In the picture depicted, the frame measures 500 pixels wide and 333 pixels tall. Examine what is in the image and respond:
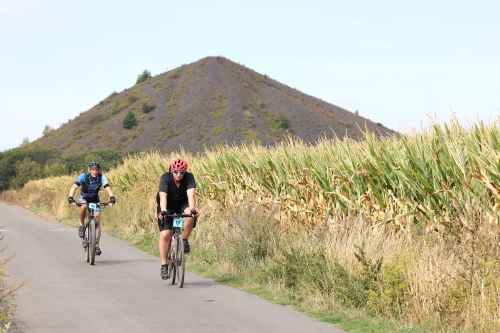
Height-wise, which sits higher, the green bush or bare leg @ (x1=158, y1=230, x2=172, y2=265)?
the green bush

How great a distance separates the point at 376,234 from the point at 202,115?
14529 centimetres

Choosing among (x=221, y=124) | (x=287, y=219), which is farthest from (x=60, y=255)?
(x=221, y=124)

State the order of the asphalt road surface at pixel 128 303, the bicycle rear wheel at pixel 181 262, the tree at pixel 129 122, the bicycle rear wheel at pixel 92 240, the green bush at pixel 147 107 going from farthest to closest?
the green bush at pixel 147 107 → the tree at pixel 129 122 → the bicycle rear wheel at pixel 92 240 → the bicycle rear wheel at pixel 181 262 → the asphalt road surface at pixel 128 303

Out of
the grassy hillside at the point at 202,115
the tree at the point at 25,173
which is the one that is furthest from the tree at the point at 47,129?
the tree at the point at 25,173

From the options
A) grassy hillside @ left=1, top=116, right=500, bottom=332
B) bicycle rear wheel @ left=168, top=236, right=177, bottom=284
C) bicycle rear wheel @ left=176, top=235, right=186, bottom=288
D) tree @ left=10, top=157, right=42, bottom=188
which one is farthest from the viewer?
tree @ left=10, top=157, right=42, bottom=188

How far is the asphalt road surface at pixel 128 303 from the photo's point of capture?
909cm

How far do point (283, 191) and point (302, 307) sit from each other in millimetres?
7733

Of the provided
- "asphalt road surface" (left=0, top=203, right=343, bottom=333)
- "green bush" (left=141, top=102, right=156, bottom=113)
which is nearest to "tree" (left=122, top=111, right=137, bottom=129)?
"green bush" (left=141, top=102, right=156, bottom=113)

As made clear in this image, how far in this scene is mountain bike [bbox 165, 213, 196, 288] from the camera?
41.1 feet

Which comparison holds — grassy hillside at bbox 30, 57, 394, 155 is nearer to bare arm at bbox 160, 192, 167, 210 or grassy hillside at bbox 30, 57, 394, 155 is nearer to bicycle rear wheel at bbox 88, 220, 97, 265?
bicycle rear wheel at bbox 88, 220, 97, 265

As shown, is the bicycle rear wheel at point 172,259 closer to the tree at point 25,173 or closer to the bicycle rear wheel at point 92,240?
the bicycle rear wheel at point 92,240

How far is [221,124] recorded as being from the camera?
15125 centimetres

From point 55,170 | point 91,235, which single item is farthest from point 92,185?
point 55,170

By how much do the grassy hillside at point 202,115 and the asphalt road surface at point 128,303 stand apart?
12068cm
